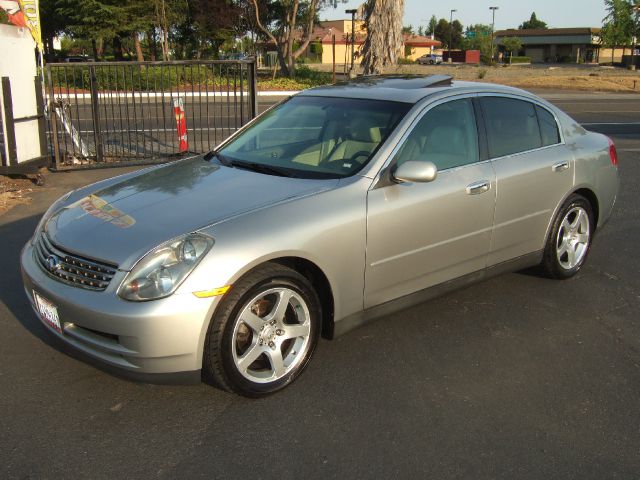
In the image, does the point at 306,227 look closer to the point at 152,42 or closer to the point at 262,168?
the point at 262,168

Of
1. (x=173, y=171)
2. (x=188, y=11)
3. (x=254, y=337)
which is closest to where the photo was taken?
(x=254, y=337)

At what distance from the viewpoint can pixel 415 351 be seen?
4.09m

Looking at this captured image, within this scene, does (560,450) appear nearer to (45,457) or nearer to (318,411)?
(318,411)

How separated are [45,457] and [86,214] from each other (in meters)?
1.40

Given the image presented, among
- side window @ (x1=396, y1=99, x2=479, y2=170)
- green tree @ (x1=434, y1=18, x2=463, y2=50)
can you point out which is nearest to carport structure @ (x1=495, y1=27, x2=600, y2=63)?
green tree @ (x1=434, y1=18, x2=463, y2=50)

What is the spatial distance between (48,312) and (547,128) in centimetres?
386

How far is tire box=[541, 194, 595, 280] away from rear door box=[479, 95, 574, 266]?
0.46 feet

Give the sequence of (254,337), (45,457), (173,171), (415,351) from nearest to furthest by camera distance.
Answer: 1. (45,457)
2. (254,337)
3. (415,351)
4. (173,171)

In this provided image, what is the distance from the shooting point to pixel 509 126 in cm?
476

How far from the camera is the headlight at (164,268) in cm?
309

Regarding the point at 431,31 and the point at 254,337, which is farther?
the point at 431,31

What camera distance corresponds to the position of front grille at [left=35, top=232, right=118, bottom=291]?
3188mm

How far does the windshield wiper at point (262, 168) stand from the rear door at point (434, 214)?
597 millimetres

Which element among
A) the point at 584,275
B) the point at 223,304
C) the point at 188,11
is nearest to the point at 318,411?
the point at 223,304
